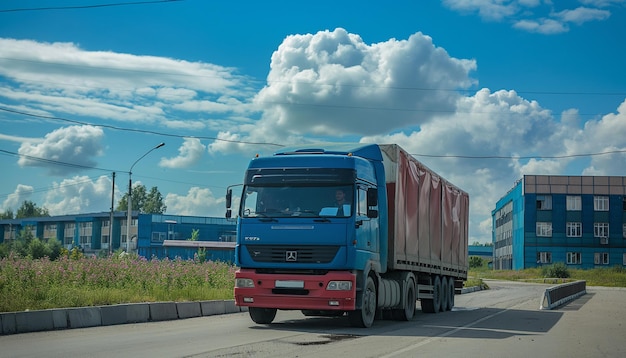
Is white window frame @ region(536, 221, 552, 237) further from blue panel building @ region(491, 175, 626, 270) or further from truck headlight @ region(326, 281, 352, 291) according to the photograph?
truck headlight @ region(326, 281, 352, 291)

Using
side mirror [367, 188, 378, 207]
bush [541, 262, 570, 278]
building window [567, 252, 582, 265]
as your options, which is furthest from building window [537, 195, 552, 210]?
side mirror [367, 188, 378, 207]

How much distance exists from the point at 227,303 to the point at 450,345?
9.01m

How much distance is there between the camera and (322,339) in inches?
517

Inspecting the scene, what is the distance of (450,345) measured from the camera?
1252cm

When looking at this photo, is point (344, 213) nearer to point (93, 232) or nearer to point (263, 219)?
point (263, 219)

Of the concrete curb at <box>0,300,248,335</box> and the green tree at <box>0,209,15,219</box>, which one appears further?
the green tree at <box>0,209,15,219</box>

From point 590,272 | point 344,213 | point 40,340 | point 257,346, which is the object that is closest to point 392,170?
point 344,213

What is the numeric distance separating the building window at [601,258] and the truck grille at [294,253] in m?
81.3

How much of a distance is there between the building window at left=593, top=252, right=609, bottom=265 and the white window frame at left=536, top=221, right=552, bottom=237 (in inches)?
216

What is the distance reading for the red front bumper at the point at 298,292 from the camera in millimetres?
14727

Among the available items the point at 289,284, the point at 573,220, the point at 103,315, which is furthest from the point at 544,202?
the point at 103,315

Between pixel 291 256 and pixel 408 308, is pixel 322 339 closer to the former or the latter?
pixel 291 256

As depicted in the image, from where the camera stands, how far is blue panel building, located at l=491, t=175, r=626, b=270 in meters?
89.4

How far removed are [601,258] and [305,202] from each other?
268 feet
